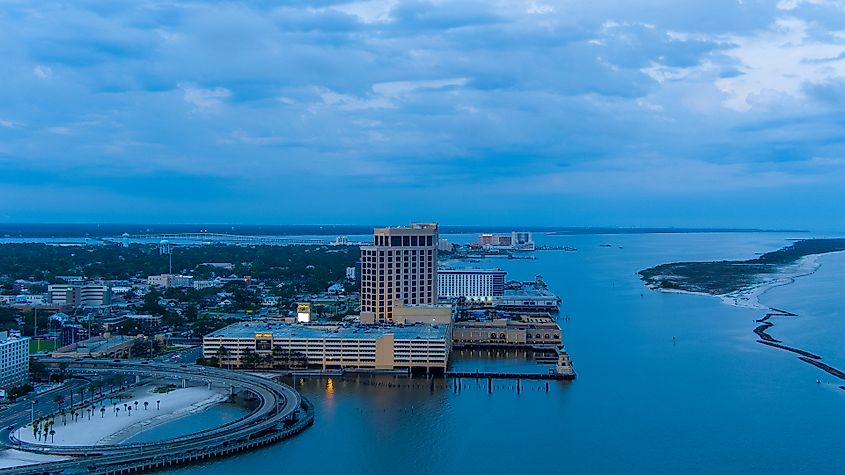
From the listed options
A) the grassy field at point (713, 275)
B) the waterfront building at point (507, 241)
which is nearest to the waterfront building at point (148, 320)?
the grassy field at point (713, 275)

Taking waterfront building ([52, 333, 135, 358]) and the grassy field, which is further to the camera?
the grassy field

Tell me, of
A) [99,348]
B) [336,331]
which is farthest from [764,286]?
[99,348]

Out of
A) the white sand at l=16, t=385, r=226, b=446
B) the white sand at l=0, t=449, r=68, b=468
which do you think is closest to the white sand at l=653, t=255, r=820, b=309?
the white sand at l=16, t=385, r=226, b=446

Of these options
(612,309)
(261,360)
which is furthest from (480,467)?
(612,309)

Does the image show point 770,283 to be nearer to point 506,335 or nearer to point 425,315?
point 506,335

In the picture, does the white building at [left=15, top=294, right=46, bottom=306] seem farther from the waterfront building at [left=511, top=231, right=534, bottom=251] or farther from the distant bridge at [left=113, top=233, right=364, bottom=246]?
the waterfront building at [left=511, top=231, right=534, bottom=251]

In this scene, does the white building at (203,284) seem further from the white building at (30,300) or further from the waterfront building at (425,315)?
the waterfront building at (425,315)
